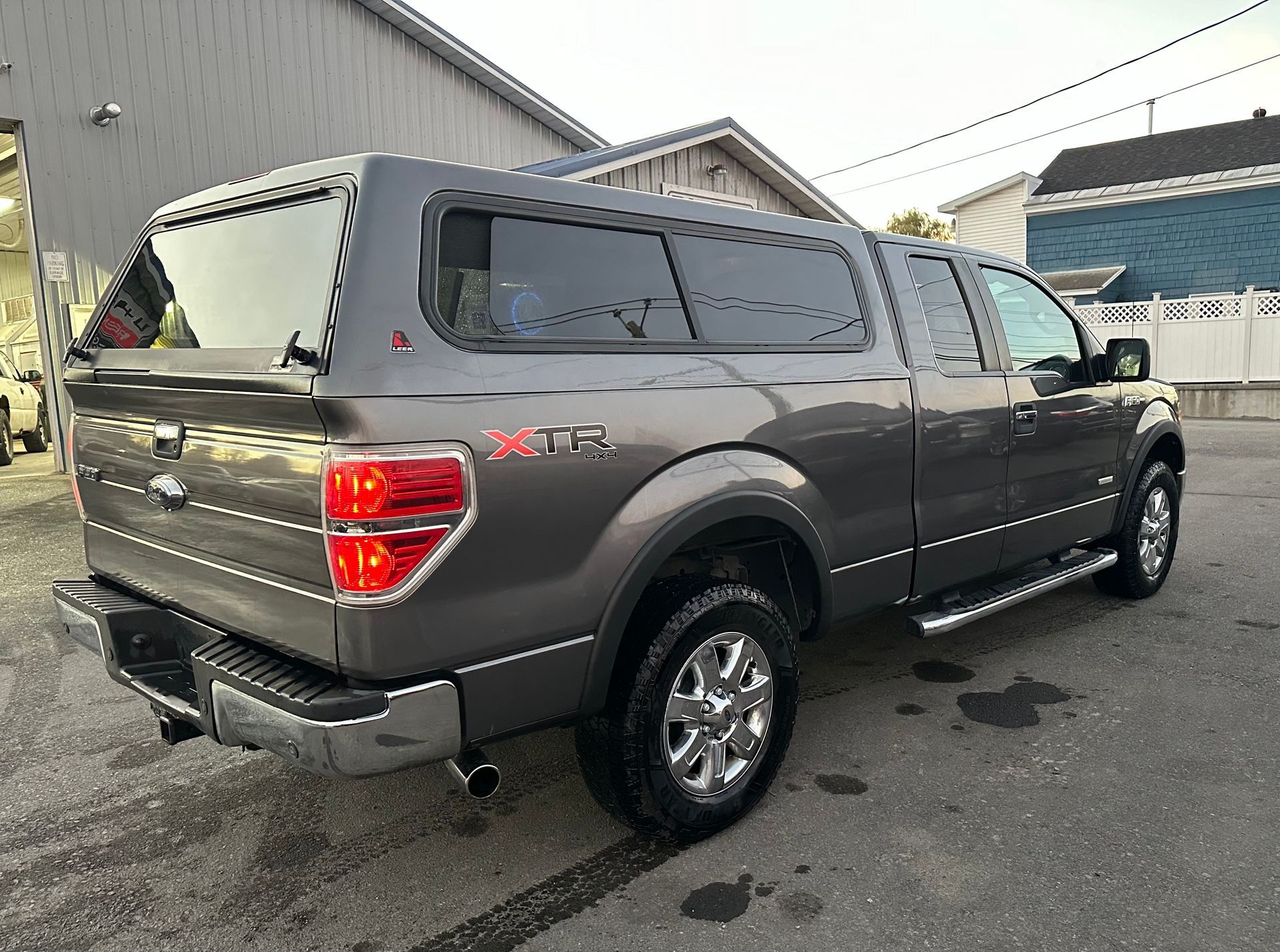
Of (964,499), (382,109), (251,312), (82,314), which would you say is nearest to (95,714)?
(251,312)

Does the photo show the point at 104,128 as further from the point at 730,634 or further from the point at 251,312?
the point at 730,634

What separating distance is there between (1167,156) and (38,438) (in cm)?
2584

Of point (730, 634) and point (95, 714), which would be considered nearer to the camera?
point (730, 634)

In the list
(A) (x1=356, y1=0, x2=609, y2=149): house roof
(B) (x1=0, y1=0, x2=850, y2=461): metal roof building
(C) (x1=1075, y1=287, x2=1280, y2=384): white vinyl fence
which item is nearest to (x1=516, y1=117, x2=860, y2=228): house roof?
(B) (x1=0, y1=0, x2=850, y2=461): metal roof building

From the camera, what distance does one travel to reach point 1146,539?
216 inches

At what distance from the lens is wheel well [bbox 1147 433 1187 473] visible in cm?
547

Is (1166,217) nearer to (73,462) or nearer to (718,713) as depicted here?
(718,713)

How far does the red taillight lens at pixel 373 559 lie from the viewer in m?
2.22

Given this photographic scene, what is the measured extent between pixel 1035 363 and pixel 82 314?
433 inches

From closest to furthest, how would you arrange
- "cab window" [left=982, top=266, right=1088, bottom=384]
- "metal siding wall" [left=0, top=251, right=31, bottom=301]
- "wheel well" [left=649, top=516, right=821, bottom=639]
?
"wheel well" [left=649, top=516, right=821, bottom=639] < "cab window" [left=982, top=266, right=1088, bottom=384] < "metal siding wall" [left=0, top=251, right=31, bottom=301]

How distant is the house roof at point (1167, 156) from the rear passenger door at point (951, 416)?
72.2ft

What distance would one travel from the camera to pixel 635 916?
2.59 m

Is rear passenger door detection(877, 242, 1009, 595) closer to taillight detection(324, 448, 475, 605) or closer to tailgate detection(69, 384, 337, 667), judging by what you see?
taillight detection(324, 448, 475, 605)

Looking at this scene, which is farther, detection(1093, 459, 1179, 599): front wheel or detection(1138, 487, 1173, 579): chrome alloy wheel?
detection(1138, 487, 1173, 579): chrome alloy wheel
